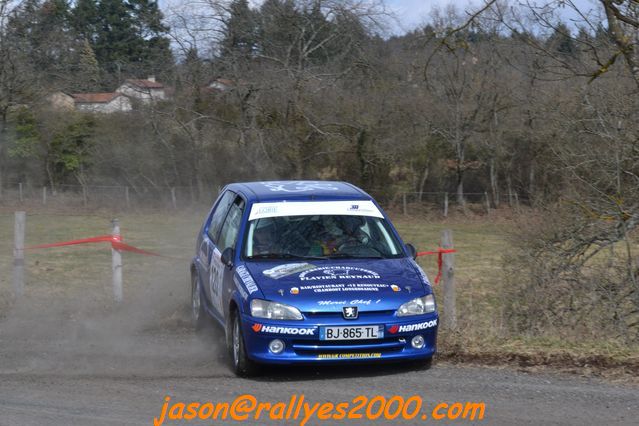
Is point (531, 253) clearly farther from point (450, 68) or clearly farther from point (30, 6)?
point (30, 6)

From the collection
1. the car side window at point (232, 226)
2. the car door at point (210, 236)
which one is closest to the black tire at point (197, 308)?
the car door at point (210, 236)

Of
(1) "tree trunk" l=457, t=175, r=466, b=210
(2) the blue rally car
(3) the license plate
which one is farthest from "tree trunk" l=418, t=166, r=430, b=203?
(3) the license plate

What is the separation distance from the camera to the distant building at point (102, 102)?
1709 inches

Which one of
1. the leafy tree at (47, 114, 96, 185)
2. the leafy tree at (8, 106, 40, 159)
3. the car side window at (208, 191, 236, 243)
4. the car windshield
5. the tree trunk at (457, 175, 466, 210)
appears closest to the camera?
the car windshield

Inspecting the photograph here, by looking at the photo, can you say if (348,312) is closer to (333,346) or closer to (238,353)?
(333,346)

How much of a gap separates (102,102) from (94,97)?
3.06 m

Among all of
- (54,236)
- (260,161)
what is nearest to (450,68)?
(260,161)

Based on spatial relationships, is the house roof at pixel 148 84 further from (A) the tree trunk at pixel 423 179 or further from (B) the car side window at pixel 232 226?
(B) the car side window at pixel 232 226

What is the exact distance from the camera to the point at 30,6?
47.2 meters

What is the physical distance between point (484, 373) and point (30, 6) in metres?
45.4

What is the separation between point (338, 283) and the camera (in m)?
7.46

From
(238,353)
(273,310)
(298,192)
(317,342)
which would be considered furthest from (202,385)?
(298,192)

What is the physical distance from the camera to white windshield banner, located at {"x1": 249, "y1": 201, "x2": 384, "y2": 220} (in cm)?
859

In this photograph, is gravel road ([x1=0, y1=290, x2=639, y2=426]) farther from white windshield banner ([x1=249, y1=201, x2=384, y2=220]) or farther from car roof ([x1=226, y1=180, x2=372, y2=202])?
car roof ([x1=226, y1=180, x2=372, y2=202])
